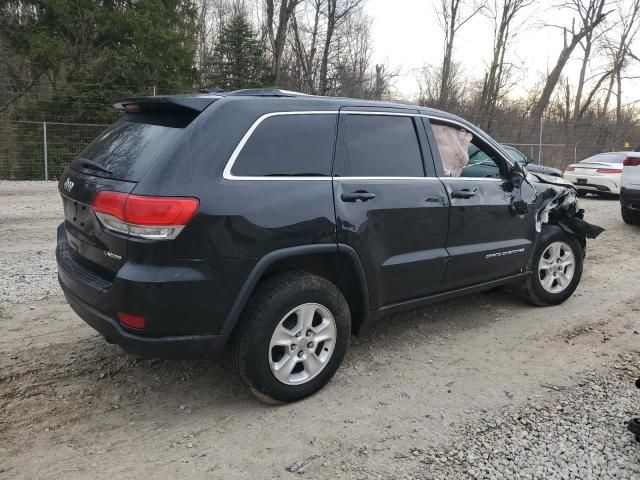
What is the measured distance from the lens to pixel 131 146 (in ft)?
10.3

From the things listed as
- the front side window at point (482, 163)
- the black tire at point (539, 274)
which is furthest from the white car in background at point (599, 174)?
the front side window at point (482, 163)

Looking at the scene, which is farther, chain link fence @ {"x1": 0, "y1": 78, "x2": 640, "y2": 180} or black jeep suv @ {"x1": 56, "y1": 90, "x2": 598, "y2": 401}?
chain link fence @ {"x1": 0, "y1": 78, "x2": 640, "y2": 180}

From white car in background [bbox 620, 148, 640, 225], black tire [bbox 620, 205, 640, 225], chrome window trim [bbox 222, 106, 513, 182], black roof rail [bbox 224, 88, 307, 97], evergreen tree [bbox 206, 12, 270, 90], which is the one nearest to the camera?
chrome window trim [bbox 222, 106, 513, 182]

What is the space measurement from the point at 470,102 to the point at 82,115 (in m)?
18.7

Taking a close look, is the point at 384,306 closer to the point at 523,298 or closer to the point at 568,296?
the point at 523,298

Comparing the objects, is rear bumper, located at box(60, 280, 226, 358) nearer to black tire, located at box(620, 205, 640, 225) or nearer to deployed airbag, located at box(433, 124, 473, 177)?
deployed airbag, located at box(433, 124, 473, 177)

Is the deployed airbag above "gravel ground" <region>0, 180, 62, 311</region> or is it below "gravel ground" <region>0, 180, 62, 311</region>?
above

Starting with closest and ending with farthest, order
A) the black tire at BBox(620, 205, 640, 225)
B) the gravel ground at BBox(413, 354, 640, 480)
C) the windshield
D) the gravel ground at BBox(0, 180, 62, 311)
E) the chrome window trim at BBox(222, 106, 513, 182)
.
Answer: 1. the gravel ground at BBox(413, 354, 640, 480)
2. the chrome window trim at BBox(222, 106, 513, 182)
3. the windshield
4. the gravel ground at BBox(0, 180, 62, 311)
5. the black tire at BBox(620, 205, 640, 225)

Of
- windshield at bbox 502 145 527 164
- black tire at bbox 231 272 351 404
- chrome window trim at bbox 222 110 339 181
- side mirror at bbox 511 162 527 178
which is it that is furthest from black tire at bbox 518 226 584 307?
chrome window trim at bbox 222 110 339 181

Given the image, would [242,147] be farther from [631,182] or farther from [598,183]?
[598,183]

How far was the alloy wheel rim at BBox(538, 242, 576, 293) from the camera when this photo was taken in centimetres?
503

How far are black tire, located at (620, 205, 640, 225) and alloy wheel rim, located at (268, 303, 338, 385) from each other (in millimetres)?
8572

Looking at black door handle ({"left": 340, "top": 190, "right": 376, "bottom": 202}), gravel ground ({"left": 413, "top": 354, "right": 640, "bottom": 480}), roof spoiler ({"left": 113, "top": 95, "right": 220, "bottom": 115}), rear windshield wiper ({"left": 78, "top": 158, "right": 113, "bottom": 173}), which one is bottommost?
gravel ground ({"left": 413, "top": 354, "right": 640, "bottom": 480})

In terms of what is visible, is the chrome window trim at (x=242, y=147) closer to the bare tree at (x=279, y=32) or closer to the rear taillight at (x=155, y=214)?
the rear taillight at (x=155, y=214)
